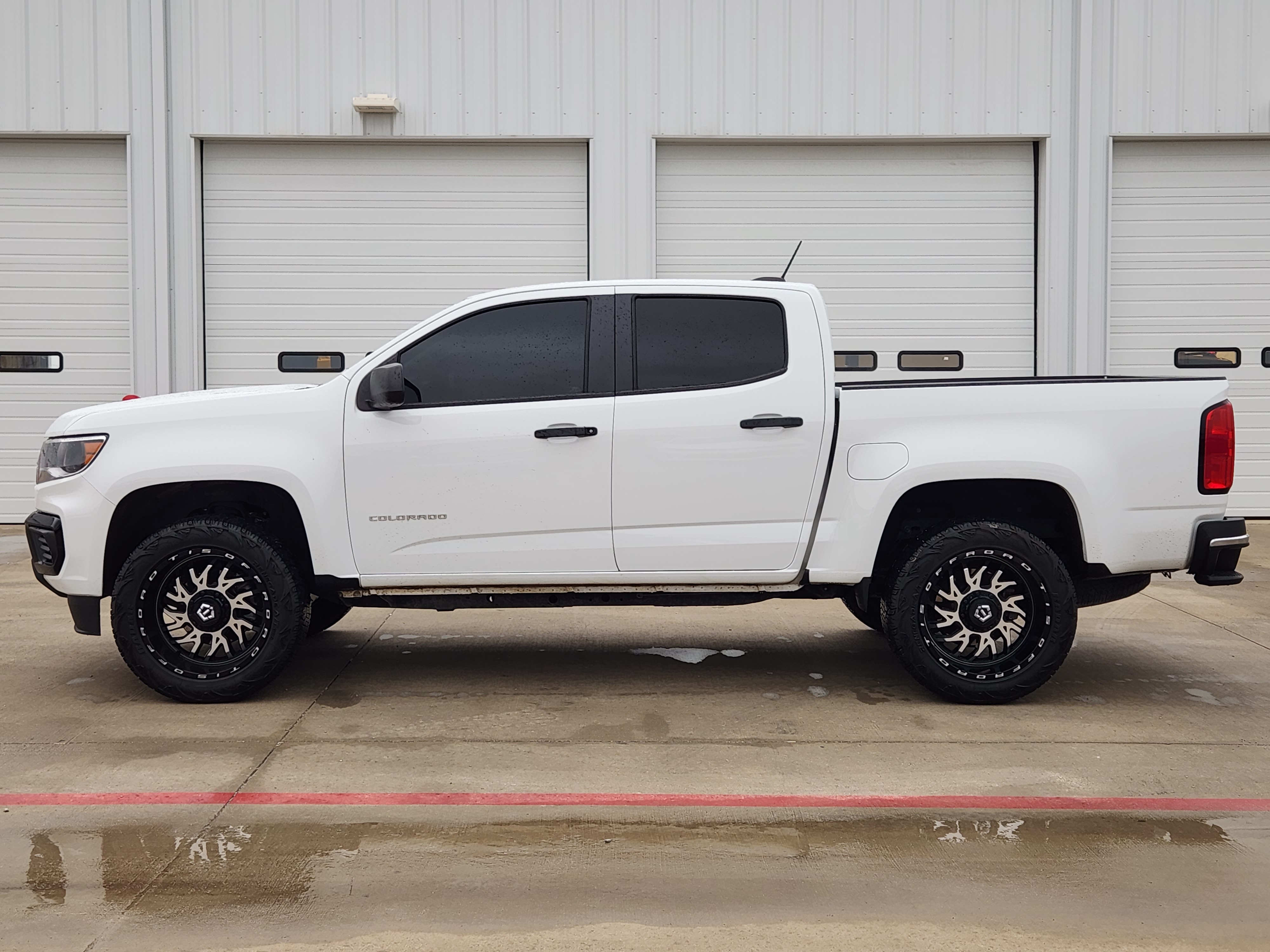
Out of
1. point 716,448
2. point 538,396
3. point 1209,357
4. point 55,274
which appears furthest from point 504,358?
point 1209,357

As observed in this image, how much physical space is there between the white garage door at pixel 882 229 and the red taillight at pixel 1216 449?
24.9ft

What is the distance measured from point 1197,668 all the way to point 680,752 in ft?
10.6

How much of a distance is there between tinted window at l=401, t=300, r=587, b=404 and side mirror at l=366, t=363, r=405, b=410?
0.10 metres

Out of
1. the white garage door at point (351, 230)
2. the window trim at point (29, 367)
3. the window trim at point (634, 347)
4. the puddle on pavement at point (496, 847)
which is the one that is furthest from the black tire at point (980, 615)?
the window trim at point (29, 367)

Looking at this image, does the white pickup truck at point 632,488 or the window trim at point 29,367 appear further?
the window trim at point 29,367

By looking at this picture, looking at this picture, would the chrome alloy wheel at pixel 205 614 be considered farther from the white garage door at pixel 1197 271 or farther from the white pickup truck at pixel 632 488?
the white garage door at pixel 1197 271

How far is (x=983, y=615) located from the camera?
219 inches

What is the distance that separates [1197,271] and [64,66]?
12.2 meters

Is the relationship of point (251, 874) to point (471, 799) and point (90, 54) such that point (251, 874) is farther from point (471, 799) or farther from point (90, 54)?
point (90, 54)

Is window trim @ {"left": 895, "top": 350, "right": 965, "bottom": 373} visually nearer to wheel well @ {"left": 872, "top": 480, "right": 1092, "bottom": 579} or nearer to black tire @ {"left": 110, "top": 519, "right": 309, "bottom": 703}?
wheel well @ {"left": 872, "top": 480, "right": 1092, "bottom": 579}

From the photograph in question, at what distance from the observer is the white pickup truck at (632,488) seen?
18.1 feet

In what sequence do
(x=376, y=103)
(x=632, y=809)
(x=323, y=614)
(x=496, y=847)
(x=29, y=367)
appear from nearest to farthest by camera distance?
1. (x=496, y=847)
2. (x=632, y=809)
3. (x=323, y=614)
4. (x=376, y=103)
5. (x=29, y=367)

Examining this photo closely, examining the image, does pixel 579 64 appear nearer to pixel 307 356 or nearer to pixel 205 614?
pixel 307 356

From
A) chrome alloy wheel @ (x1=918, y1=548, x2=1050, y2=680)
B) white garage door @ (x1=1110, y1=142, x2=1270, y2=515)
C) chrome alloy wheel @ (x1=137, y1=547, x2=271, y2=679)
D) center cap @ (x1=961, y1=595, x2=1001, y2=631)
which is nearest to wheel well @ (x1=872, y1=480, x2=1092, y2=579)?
chrome alloy wheel @ (x1=918, y1=548, x2=1050, y2=680)
